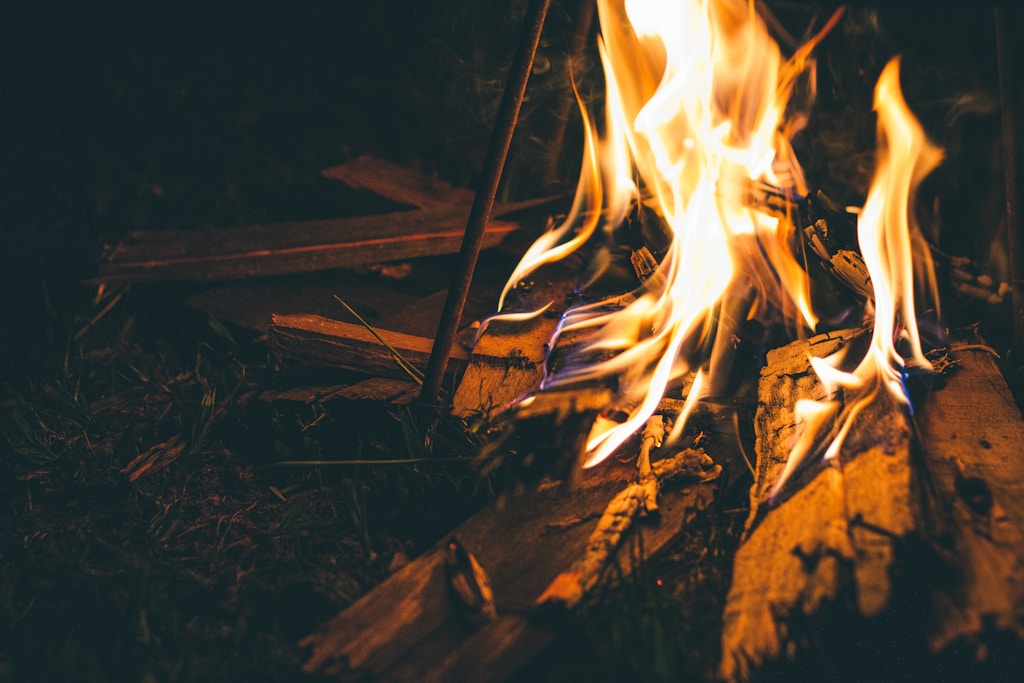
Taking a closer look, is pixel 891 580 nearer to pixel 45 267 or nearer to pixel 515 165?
pixel 515 165

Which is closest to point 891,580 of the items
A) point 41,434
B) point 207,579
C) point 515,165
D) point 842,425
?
point 842,425

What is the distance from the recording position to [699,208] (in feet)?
8.27

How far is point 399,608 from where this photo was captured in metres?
1.71

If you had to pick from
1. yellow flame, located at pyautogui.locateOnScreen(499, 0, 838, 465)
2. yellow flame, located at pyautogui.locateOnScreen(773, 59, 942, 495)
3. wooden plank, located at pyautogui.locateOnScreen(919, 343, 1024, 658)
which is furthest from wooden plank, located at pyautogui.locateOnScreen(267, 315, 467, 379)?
wooden plank, located at pyautogui.locateOnScreen(919, 343, 1024, 658)

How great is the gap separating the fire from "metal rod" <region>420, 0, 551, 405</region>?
13.6 inches

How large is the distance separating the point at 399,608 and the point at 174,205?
8.99 feet

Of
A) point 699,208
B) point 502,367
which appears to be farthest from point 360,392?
point 699,208

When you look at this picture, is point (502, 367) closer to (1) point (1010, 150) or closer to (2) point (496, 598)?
(2) point (496, 598)

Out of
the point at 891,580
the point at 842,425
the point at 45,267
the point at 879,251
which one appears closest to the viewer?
the point at 891,580

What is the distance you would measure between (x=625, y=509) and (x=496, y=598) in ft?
1.35

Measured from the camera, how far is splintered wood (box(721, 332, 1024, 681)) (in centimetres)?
151

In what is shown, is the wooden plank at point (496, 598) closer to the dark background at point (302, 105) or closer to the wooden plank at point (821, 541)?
the wooden plank at point (821, 541)

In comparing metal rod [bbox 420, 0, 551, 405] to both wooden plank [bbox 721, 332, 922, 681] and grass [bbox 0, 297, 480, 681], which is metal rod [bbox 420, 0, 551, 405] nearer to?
grass [bbox 0, 297, 480, 681]

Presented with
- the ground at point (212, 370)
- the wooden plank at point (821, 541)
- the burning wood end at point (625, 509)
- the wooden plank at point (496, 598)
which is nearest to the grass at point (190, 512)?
the ground at point (212, 370)
